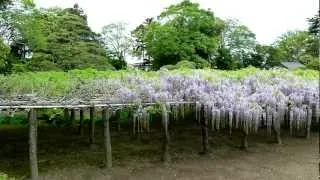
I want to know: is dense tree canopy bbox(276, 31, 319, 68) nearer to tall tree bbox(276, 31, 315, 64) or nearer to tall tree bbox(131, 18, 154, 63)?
tall tree bbox(276, 31, 315, 64)

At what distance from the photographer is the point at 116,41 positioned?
31.5 m

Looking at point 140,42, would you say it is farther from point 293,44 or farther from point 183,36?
point 293,44

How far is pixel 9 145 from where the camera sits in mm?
15648

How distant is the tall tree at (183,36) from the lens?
2852 centimetres

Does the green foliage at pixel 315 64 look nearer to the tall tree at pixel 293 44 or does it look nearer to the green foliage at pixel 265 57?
the green foliage at pixel 265 57

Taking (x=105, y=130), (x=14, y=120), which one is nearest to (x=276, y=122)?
(x=105, y=130)

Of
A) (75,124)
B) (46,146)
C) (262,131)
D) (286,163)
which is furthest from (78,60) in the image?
(286,163)

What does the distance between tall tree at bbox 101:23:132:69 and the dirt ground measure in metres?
13.1

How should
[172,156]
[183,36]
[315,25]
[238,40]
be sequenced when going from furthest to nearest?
[315,25]
[238,40]
[183,36]
[172,156]

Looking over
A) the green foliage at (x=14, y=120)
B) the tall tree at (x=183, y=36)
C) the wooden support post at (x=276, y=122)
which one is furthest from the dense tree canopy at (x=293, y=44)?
the green foliage at (x=14, y=120)

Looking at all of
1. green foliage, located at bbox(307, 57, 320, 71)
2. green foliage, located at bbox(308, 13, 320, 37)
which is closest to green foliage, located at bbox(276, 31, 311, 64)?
green foliage, located at bbox(308, 13, 320, 37)

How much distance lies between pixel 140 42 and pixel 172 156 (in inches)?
820

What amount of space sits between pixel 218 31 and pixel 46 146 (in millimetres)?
18817

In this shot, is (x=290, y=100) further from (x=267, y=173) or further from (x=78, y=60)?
(x=78, y=60)
